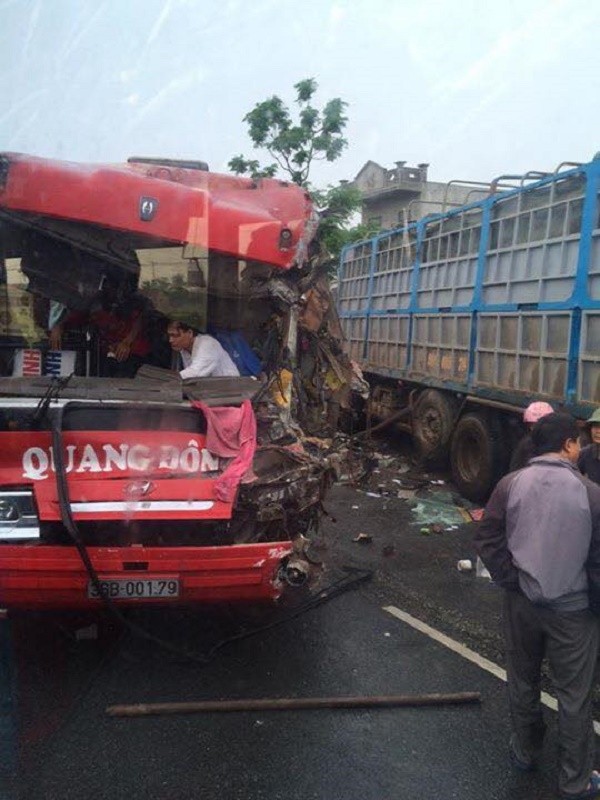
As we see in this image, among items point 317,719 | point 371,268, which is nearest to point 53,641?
point 317,719

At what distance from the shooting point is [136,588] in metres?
3.07

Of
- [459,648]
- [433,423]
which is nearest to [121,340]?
[459,648]

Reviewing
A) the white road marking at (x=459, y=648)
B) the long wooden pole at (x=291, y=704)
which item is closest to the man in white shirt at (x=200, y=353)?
the long wooden pole at (x=291, y=704)

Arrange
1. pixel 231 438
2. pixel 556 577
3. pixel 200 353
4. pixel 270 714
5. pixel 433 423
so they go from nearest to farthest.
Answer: pixel 556 577 → pixel 270 714 → pixel 231 438 → pixel 200 353 → pixel 433 423

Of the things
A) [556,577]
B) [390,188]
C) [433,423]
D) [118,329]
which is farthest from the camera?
[390,188]

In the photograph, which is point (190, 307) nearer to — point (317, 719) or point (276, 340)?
point (276, 340)

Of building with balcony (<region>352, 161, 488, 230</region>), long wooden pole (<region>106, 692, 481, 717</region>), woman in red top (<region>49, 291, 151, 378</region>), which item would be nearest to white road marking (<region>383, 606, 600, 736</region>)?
long wooden pole (<region>106, 692, 481, 717</region>)

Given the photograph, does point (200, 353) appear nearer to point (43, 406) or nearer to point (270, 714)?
point (43, 406)

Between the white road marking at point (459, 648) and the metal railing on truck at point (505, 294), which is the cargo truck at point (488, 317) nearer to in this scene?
the metal railing on truck at point (505, 294)

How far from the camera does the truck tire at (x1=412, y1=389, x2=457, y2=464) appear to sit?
8117mm

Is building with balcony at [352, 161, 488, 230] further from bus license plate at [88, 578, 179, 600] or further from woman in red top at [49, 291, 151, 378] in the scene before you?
bus license plate at [88, 578, 179, 600]

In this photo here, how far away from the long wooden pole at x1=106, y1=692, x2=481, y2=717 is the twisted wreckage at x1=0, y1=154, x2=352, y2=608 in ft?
1.46

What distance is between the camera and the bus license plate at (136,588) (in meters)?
3.03

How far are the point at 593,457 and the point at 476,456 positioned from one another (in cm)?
403
